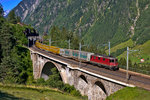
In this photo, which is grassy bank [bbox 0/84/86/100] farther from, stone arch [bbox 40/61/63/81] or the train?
stone arch [bbox 40/61/63/81]

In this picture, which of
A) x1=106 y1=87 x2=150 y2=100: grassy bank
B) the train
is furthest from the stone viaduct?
the train

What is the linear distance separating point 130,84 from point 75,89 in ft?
64.9

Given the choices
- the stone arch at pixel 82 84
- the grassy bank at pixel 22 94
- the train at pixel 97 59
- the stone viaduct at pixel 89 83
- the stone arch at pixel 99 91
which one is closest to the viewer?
the grassy bank at pixel 22 94

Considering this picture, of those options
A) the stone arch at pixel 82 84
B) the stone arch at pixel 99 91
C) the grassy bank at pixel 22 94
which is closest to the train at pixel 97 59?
the stone arch at pixel 99 91

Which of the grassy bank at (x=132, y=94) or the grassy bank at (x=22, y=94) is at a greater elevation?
the grassy bank at (x=22, y=94)

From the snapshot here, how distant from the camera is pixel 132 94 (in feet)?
88.3

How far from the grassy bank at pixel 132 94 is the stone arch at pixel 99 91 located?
11.1 m

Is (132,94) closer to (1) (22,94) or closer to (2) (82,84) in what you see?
(1) (22,94)

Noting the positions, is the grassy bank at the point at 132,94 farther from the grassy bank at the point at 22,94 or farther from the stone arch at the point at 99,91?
the stone arch at the point at 99,91

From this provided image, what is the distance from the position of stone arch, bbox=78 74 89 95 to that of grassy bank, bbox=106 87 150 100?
51.6 feet

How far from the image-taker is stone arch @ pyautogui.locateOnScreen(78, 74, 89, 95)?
4447cm

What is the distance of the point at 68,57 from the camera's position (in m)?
67.2

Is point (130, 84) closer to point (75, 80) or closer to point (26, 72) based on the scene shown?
point (75, 80)

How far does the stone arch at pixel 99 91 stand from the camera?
40500 millimetres
